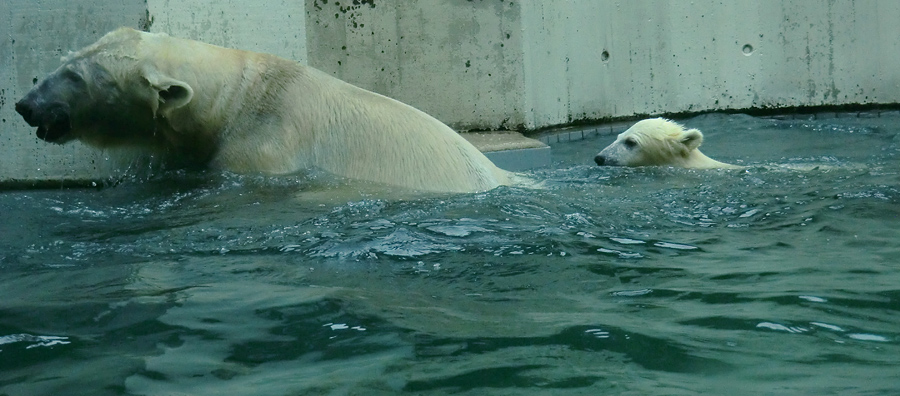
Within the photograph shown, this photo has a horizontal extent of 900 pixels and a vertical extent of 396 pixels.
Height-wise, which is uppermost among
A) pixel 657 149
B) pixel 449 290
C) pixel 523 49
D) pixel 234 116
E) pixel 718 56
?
pixel 523 49

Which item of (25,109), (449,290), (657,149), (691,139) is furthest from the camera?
(657,149)

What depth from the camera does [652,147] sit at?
6.04 m

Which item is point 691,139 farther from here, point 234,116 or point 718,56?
point 234,116

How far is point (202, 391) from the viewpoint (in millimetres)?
1484

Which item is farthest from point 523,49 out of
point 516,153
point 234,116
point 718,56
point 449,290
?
point 449,290

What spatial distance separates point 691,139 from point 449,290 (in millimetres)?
4016

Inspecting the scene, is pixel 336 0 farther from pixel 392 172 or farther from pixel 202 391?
pixel 202 391

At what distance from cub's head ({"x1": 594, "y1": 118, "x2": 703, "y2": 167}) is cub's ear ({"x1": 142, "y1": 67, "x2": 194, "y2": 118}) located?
3.05m

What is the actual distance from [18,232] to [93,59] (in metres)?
0.81

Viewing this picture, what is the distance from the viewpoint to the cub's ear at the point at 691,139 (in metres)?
5.85

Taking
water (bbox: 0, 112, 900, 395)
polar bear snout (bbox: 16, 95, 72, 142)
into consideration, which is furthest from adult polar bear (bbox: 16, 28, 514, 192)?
water (bbox: 0, 112, 900, 395)

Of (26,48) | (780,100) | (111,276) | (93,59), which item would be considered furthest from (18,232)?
(780,100)

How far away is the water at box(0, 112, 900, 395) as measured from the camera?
157 cm

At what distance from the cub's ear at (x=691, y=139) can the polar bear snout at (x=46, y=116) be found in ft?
12.4
